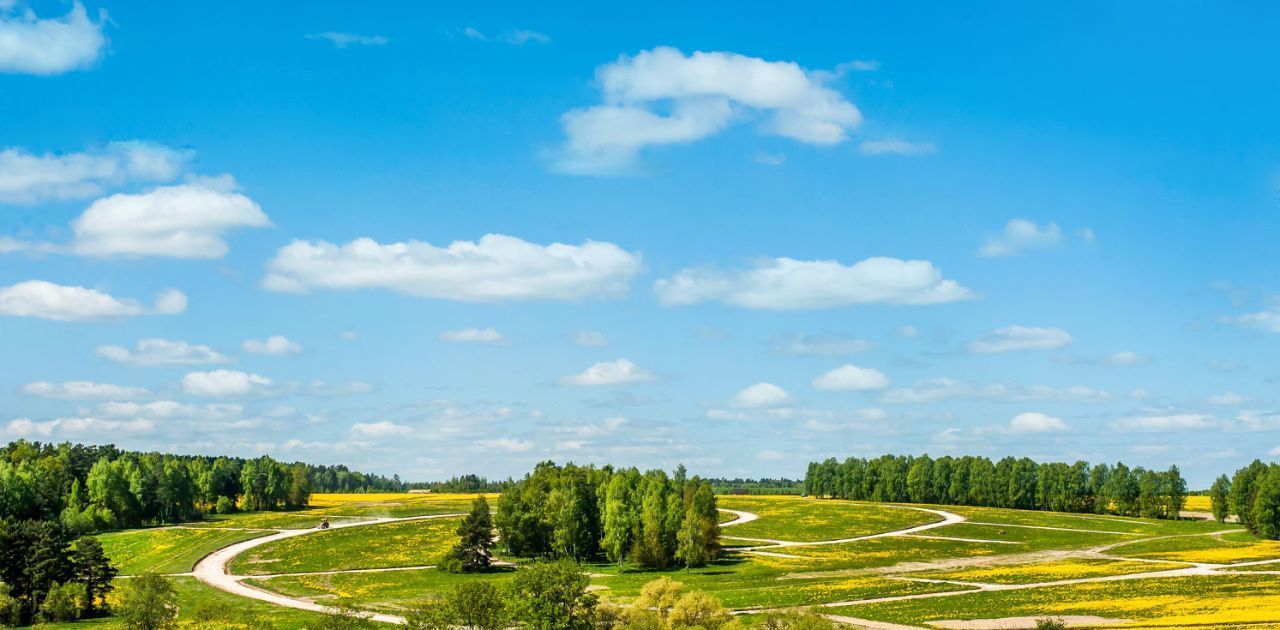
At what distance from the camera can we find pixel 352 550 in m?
136

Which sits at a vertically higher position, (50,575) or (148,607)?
(148,607)

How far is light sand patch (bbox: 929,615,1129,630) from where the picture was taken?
7525cm

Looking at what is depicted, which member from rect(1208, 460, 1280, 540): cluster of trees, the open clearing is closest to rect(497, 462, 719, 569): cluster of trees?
the open clearing

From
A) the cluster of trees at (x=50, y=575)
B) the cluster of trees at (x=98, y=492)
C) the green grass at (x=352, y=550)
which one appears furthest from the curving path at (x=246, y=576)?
the cluster of trees at (x=98, y=492)

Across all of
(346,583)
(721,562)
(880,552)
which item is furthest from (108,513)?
(880,552)

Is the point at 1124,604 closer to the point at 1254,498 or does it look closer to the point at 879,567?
the point at 879,567

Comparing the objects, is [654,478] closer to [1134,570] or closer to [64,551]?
[1134,570]

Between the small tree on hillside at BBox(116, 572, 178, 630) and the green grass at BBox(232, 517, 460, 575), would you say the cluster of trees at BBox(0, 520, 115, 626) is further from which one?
the small tree on hillside at BBox(116, 572, 178, 630)

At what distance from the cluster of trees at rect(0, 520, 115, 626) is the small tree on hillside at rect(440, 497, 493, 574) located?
1357 inches

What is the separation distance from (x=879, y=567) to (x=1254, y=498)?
84.1m

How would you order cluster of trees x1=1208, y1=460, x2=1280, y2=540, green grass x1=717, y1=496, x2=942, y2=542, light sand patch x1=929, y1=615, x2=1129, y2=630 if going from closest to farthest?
light sand patch x1=929, y1=615, x2=1129, y2=630
cluster of trees x1=1208, y1=460, x2=1280, y2=540
green grass x1=717, y1=496, x2=942, y2=542

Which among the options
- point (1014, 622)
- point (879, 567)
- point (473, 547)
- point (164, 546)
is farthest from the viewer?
point (164, 546)

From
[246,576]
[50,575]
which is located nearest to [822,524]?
[246,576]

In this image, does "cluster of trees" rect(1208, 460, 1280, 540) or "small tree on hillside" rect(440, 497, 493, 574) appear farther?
"cluster of trees" rect(1208, 460, 1280, 540)
